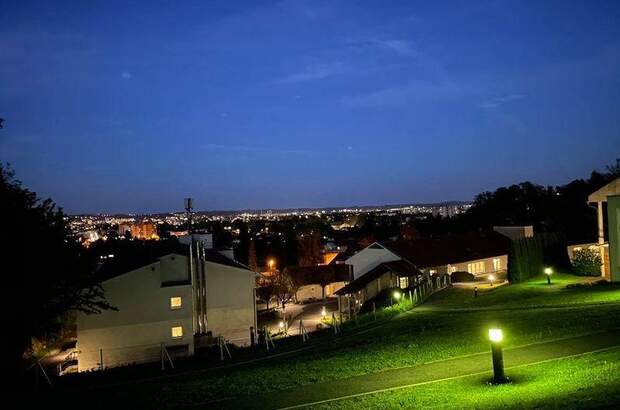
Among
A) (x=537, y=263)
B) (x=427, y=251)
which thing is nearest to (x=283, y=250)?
(x=427, y=251)

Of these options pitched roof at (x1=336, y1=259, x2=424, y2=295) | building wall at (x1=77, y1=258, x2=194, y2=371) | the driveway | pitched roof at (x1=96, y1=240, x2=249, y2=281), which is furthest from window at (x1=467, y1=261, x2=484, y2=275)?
building wall at (x1=77, y1=258, x2=194, y2=371)

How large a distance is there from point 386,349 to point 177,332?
19.5 meters

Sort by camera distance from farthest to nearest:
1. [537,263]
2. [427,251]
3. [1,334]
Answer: [427,251]
[537,263]
[1,334]

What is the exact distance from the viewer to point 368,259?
169ft

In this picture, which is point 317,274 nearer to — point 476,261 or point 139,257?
point 476,261

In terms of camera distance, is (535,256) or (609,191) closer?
(609,191)

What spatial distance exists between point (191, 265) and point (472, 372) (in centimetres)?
2320

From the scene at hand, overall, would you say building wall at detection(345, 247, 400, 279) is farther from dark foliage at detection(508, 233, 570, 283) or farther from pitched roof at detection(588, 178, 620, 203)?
pitched roof at detection(588, 178, 620, 203)

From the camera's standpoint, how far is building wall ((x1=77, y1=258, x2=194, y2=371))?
30812 mm

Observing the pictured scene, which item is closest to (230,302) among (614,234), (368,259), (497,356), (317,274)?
(368,259)

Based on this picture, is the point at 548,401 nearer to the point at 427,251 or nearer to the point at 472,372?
the point at 472,372

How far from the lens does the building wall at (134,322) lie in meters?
30.8

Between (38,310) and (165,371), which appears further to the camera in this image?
(38,310)

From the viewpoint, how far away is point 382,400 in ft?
33.8
